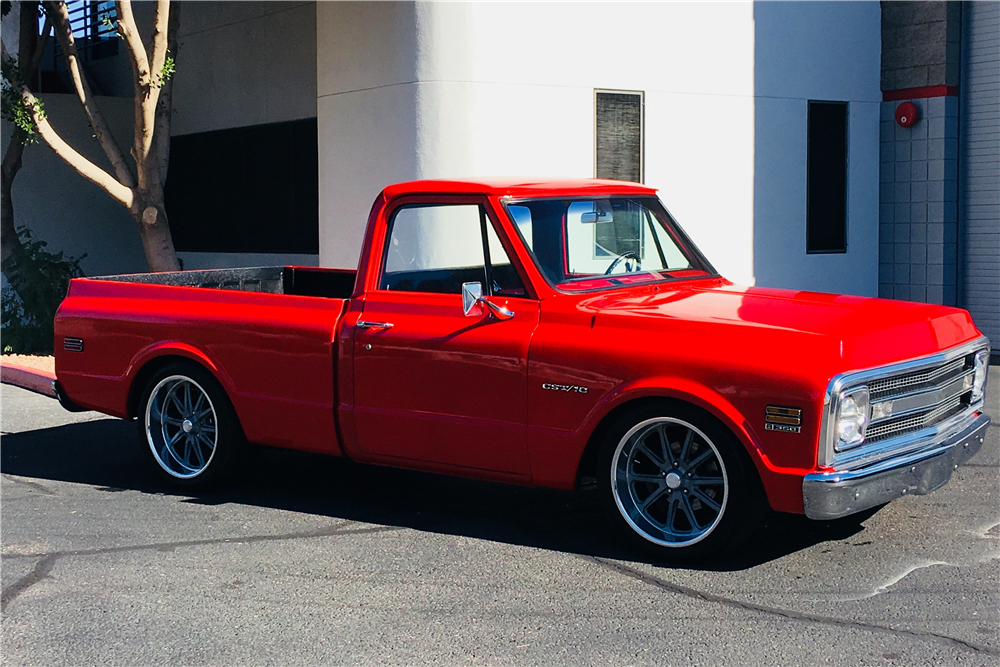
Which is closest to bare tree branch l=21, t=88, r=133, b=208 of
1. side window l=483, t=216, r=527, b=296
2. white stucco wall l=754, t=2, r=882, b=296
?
white stucco wall l=754, t=2, r=882, b=296

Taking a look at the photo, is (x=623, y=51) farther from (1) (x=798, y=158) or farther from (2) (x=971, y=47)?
(2) (x=971, y=47)

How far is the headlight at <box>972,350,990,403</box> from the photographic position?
6133 mm

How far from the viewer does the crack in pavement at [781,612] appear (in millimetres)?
4484

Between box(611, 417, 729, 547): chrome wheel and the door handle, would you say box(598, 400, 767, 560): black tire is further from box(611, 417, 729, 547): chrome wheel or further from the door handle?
the door handle

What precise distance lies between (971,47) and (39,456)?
38.5ft

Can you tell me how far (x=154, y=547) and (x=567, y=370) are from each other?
2.29 m

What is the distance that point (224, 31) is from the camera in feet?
54.4

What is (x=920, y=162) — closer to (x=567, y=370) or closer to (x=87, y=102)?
(x=87, y=102)

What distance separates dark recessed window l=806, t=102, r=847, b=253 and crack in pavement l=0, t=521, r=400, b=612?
32.3ft

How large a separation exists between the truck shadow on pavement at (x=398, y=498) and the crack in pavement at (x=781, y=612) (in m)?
0.20

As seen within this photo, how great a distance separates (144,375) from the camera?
292 inches

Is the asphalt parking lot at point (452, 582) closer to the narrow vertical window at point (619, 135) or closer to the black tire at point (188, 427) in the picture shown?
the black tire at point (188, 427)

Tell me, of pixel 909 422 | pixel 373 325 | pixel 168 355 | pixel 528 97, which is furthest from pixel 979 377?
pixel 528 97

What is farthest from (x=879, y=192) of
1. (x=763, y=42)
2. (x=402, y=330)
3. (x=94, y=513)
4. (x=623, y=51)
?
(x=94, y=513)
